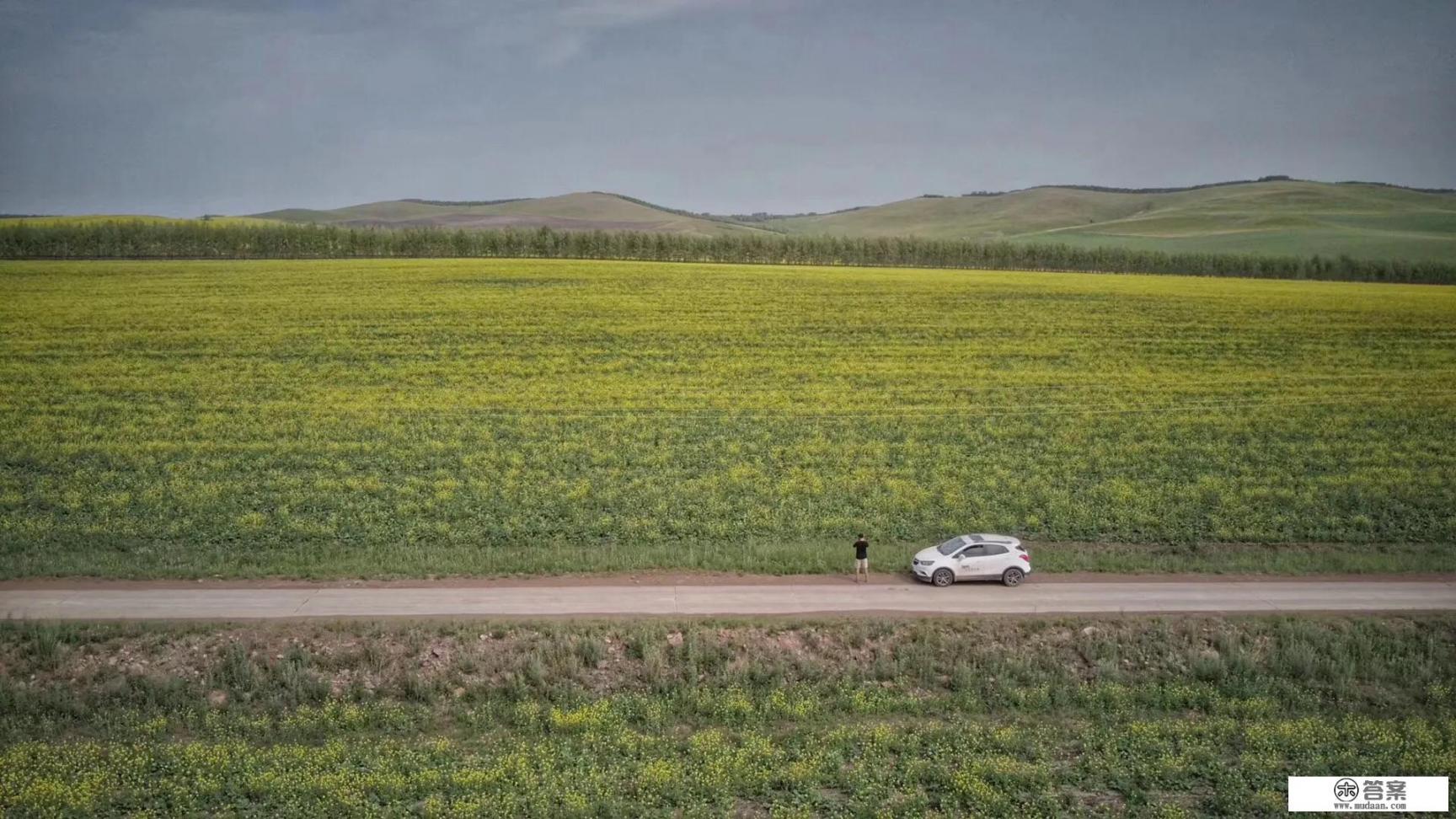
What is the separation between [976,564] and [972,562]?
110 millimetres

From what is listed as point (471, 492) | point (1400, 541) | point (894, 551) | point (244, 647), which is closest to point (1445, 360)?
point (1400, 541)

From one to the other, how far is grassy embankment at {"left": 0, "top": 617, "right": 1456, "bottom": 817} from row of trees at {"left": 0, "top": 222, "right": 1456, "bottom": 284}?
65787 millimetres

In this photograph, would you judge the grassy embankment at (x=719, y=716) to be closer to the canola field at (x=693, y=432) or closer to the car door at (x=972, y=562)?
the car door at (x=972, y=562)

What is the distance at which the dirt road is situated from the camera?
2145 centimetres

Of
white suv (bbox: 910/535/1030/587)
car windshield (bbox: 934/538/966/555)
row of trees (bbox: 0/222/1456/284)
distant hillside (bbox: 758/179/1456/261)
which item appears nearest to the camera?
white suv (bbox: 910/535/1030/587)

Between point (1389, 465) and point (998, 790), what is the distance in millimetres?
25712

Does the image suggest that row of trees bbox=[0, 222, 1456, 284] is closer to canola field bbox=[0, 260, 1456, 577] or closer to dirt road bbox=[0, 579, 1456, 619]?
canola field bbox=[0, 260, 1456, 577]

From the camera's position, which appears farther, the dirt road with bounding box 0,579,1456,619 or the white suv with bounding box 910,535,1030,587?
the white suv with bounding box 910,535,1030,587

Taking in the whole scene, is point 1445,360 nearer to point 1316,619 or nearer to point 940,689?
point 1316,619

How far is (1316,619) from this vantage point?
21.9 meters

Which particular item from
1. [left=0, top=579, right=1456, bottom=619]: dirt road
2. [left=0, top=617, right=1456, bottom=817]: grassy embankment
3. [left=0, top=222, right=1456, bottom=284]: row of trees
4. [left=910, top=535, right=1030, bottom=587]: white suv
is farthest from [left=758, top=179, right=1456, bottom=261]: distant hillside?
[left=0, top=617, right=1456, bottom=817]: grassy embankment

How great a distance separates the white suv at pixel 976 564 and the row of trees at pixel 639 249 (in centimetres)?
6341

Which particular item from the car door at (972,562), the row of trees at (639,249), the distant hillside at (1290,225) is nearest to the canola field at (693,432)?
the car door at (972,562)

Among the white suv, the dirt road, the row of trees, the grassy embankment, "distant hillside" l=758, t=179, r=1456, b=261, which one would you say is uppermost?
"distant hillside" l=758, t=179, r=1456, b=261
